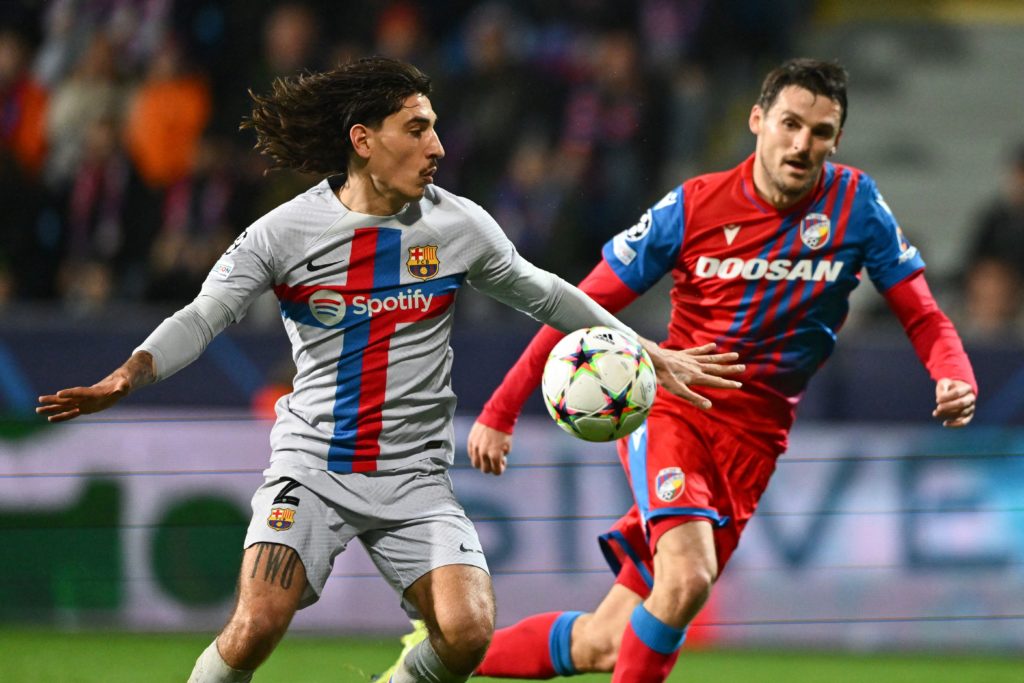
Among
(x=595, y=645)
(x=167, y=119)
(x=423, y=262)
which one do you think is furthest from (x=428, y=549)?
(x=167, y=119)

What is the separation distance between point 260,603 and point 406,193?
125cm

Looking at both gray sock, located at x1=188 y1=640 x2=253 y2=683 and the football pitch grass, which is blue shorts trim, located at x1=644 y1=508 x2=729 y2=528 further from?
the football pitch grass

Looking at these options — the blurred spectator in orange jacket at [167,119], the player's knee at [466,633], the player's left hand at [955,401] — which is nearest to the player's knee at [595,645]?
the player's knee at [466,633]

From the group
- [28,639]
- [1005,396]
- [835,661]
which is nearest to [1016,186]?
[1005,396]

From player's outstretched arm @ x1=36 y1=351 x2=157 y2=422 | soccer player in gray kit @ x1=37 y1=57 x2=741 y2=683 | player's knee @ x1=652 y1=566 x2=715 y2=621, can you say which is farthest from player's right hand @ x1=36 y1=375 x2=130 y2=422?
player's knee @ x1=652 y1=566 x2=715 y2=621

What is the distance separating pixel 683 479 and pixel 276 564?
1.42 meters

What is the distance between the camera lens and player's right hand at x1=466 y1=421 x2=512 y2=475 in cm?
529

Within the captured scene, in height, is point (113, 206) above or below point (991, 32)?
below

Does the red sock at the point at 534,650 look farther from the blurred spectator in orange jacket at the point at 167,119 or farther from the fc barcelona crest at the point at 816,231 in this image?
the blurred spectator in orange jacket at the point at 167,119

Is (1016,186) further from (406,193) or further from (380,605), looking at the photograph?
(406,193)

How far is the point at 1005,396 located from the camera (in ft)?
29.2

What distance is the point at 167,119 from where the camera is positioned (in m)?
10.6

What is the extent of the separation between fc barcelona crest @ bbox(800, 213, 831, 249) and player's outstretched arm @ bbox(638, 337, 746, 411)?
2.23ft

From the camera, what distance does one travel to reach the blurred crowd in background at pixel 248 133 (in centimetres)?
1015
